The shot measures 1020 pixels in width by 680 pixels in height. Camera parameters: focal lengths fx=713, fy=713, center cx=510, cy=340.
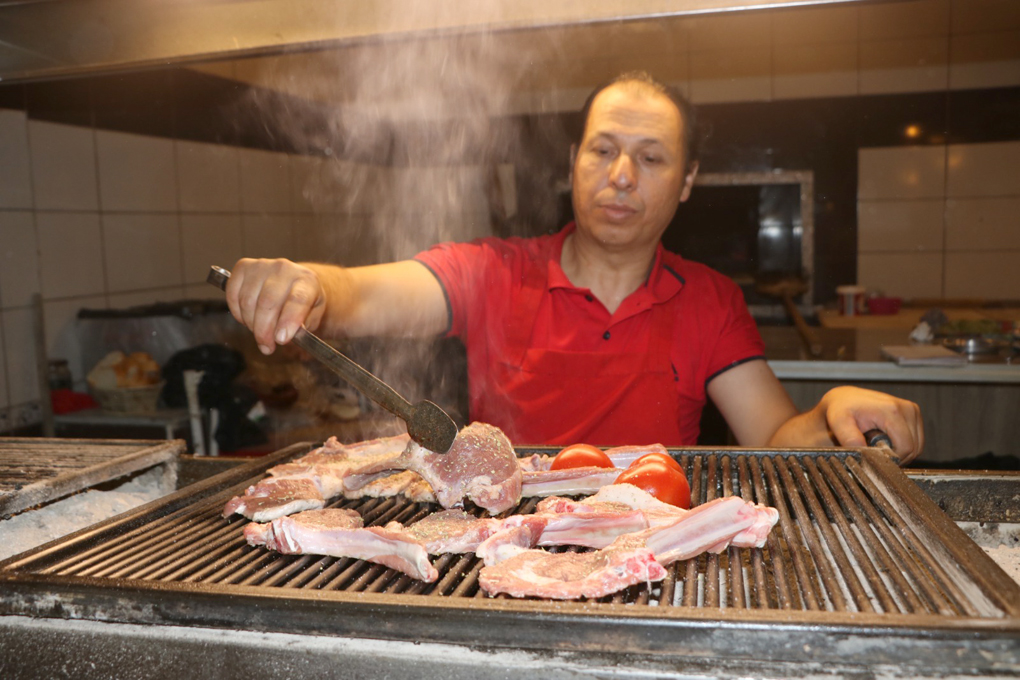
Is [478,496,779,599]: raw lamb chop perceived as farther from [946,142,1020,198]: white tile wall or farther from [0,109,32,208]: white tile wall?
[946,142,1020,198]: white tile wall

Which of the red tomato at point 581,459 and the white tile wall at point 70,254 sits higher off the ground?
the white tile wall at point 70,254

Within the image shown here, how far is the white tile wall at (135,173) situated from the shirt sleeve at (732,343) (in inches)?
144

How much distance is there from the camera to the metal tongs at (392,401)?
158 centimetres

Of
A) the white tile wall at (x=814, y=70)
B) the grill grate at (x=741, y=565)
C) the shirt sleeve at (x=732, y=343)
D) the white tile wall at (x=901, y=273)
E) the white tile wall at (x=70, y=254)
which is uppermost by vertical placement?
the white tile wall at (x=814, y=70)

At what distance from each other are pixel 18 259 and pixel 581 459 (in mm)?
3511

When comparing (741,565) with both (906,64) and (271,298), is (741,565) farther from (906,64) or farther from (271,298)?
(906,64)

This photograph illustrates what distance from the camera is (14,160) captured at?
374 cm

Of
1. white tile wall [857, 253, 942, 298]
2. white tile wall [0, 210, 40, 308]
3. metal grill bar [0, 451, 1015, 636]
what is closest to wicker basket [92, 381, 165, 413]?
white tile wall [0, 210, 40, 308]

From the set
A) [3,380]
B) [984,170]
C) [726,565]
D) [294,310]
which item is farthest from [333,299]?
[984,170]

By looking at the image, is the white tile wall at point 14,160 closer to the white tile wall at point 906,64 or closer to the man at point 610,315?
the man at point 610,315

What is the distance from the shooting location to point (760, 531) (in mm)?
1326

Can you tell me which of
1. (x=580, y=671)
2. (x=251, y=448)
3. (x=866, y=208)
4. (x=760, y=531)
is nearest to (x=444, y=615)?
(x=580, y=671)

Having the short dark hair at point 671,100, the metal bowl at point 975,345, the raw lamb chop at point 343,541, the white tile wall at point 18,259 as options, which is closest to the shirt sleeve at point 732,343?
the short dark hair at point 671,100

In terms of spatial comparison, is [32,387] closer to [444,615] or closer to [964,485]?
[444,615]
